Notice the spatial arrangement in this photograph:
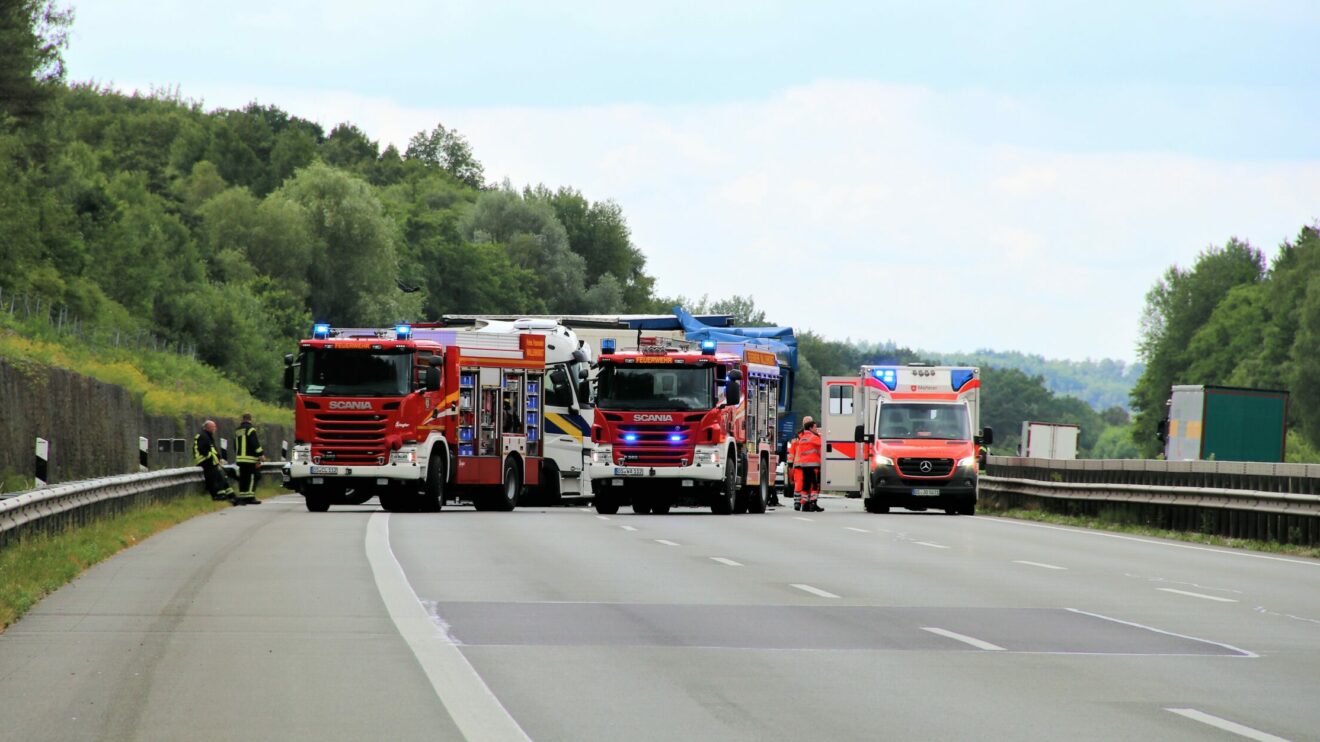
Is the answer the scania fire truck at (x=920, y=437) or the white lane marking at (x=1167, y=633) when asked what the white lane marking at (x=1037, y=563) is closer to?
the white lane marking at (x=1167, y=633)

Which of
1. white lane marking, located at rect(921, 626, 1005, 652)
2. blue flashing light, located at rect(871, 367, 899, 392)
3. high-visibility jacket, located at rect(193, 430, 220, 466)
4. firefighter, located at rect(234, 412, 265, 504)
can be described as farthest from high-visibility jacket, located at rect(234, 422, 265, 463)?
white lane marking, located at rect(921, 626, 1005, 652)

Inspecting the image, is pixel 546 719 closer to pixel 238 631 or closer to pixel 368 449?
pixel 238 631

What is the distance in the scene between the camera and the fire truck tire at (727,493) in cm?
3734

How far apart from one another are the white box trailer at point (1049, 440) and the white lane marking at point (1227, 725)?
208ft

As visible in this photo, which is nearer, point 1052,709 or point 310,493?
point 1052,709

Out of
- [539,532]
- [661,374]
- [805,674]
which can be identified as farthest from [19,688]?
[661,374]

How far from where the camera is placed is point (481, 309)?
131000mm

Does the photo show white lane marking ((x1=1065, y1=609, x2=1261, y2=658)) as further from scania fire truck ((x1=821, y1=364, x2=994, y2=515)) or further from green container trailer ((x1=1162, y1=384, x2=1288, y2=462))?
green container trailer ((x1=1162, y1=384, x2=1288, y2=462))

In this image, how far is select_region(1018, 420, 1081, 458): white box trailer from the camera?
73.8m

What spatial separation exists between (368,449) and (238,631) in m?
21.5

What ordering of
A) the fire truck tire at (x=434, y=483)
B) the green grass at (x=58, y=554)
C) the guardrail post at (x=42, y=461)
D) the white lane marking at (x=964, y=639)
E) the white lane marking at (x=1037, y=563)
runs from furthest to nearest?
the fire truck tire at (x=434, y=483) → the guardrail post at (x=42, y=461) → the white lane marking at (x=1037, y=563) → the green grass at (x=58, y=554) → the white lane marking at (x=964, y=639)

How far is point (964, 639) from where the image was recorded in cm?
1390

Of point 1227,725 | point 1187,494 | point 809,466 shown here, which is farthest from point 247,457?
point 1227,725

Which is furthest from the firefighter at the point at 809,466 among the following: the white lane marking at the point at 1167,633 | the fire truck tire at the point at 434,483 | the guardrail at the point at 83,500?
the white lane marking at the point at 1167,633
